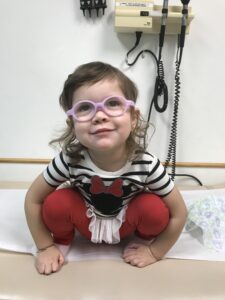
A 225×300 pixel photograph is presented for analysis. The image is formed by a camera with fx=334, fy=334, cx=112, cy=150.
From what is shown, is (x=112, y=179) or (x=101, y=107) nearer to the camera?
(x=101, y=107)

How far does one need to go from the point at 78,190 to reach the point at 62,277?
0.75ft

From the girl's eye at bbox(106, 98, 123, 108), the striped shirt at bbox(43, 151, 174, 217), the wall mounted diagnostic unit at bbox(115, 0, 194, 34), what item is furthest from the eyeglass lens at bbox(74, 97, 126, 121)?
the wall mounted diagnostic unit at bbox(115, 0, 194, 34)

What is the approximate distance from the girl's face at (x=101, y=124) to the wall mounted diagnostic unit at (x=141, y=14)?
1.82 feet

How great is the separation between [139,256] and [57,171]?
0.31m

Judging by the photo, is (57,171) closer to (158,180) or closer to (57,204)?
(57,204)

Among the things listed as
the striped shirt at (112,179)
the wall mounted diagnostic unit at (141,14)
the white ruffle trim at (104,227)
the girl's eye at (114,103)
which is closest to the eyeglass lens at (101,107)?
the girl's eye at (114,103)

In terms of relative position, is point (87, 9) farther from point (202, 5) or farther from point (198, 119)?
point (198, 119)

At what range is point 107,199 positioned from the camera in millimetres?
869

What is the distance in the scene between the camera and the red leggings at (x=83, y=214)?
0.85m

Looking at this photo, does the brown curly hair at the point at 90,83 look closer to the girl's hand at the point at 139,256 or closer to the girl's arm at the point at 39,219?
the girl's arm at the point at 39,219

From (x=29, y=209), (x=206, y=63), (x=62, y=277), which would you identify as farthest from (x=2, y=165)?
(x=206, y=63)

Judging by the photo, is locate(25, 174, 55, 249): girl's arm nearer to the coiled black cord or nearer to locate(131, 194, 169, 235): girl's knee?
locate(131, 194, 169, 235): girl's knee

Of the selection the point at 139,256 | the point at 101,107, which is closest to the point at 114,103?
the point at 101,107

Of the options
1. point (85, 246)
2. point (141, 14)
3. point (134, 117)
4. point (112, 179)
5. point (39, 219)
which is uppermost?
point (141, 14)
